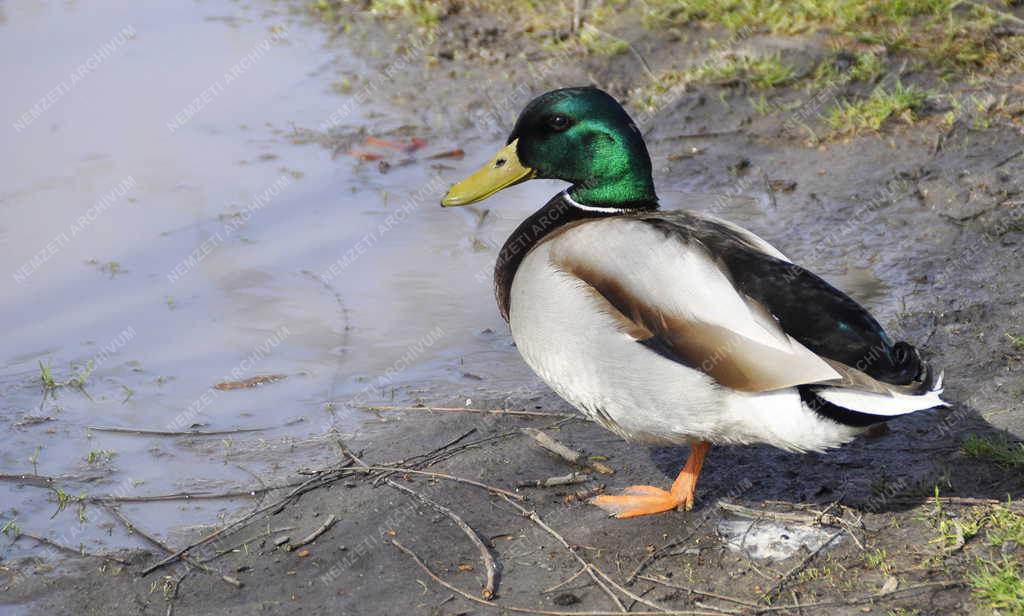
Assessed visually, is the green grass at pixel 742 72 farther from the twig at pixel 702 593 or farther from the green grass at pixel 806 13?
the twig at pixel 702 593

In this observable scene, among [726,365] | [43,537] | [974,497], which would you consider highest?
[726,365]

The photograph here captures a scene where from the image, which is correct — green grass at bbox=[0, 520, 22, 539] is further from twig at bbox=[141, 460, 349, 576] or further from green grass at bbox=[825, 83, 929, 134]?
green grass at bbox=[825, 83, 929, 134]

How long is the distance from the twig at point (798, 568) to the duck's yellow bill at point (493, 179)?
1.43 m

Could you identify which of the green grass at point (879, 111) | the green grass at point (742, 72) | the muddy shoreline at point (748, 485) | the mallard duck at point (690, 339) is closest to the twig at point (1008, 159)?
the muddy shoreline at point (748, 485)

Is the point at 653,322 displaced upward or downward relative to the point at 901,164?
upward

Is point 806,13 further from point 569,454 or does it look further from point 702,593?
point 702,593

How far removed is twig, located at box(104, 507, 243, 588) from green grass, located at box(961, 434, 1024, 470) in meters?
2.10

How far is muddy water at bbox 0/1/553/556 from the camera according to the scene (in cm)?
415

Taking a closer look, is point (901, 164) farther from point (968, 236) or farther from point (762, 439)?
point (762, 439)

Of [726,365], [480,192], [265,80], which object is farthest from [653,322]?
[265,80]

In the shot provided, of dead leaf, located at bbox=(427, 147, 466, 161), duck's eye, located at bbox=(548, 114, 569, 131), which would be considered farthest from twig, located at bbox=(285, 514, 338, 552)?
dead leaf, located at bbox=(427, 147, 466, 161)

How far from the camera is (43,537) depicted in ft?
11.8

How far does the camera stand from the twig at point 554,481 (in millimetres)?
3732

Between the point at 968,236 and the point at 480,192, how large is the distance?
2227mm
